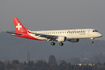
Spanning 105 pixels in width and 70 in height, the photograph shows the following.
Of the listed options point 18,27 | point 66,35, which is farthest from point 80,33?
point 18,27

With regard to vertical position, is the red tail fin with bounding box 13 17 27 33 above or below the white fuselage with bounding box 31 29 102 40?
above

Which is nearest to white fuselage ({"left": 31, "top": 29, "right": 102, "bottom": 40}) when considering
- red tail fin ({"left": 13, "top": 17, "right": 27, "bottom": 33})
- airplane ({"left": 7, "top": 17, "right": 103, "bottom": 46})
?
airplane ({"left": 7, "top": 17, "right": 103, "bottom": 46})

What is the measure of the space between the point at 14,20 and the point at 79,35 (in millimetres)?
26598

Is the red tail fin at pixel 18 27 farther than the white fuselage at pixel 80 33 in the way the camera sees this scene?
Yes

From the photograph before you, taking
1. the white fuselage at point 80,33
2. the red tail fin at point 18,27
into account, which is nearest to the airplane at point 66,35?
the white fuselage at point 80,33

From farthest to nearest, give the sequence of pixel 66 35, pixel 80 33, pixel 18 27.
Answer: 1. pixel 18 27
2. pixel 66 35
3. pixel 80 33

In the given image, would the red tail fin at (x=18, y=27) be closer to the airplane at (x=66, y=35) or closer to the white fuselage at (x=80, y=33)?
the airplane at (x=66, y=35)

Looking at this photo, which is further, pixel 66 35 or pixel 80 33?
pixel 66 35

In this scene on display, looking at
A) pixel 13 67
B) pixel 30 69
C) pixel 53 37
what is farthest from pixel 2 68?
pixel 53 37

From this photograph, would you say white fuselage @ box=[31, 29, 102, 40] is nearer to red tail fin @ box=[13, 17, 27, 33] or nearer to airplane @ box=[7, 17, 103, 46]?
airplane @ box=[7, 17, 103, 46]

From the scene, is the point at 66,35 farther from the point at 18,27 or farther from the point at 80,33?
the point at 18,27

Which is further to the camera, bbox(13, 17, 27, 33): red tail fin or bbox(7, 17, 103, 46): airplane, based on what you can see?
bbox(13, 17, 27, 33): red tail fin

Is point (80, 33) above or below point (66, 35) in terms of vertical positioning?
above

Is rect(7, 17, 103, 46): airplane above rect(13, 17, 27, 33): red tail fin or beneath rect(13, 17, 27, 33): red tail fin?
beneath
